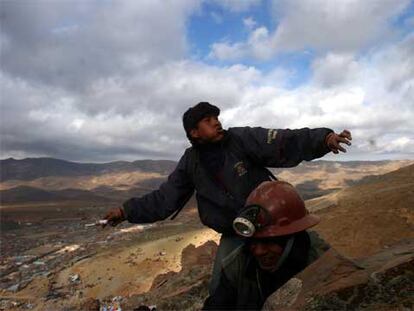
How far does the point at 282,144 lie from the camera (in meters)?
3.17

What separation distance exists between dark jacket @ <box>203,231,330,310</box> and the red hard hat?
0.32 ft

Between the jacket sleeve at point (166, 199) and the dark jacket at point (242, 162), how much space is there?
0.13 ft

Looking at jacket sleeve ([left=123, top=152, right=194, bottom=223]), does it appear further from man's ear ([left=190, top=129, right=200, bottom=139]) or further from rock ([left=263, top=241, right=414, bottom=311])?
rock ([left=263, top=241, right=414, bottom=311])

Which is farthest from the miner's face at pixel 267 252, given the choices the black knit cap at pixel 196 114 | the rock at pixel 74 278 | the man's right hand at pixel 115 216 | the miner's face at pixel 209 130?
the rock at pixel 74 278

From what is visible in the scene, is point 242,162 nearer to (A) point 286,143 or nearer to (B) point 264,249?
→ (A) point 286,143

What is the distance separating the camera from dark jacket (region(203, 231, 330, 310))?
2506 mm

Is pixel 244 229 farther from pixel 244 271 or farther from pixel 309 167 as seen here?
pixel 309 167

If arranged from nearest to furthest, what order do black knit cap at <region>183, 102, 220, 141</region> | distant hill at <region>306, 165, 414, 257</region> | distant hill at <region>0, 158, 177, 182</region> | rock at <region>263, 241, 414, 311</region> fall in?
rock at <region>263, 241, 414, 311</region> < black knit cap at <region>183, 102, 220, 141</region> < distant hill at <region>306, 165, 414, 257</region> < distant hill at <region>0, 158, 177, 182</region>

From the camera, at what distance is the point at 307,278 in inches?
115

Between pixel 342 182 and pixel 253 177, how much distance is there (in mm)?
124992

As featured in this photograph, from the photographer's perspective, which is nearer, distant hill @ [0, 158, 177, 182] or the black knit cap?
the black knit cap

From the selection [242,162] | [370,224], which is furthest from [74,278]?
[242,162]


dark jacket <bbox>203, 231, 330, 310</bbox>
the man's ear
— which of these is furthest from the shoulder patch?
dark jacket <bbox>203, 231, 330, 310</bbox>

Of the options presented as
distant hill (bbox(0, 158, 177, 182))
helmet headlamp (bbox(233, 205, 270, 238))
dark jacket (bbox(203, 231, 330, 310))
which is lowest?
dark jacket (bbox(203, 231, 330, 310))
